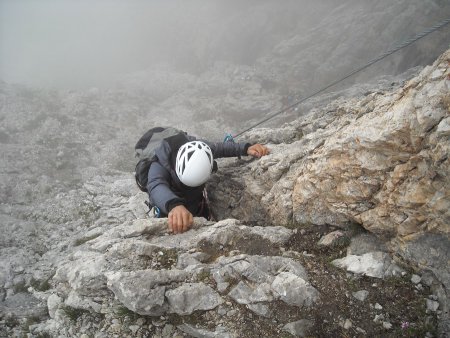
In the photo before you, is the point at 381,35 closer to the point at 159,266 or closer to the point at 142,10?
the point at 159,266

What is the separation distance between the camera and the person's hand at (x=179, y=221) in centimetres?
648

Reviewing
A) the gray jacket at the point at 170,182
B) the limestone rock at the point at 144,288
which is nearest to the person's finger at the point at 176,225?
the gray jacket at the point at 170,182

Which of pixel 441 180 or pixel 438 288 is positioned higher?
pixel 441 180

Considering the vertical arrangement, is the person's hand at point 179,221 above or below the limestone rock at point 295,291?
above

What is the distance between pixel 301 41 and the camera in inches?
1094

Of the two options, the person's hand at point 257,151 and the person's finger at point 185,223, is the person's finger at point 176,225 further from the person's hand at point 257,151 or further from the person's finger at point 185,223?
the person's hand at point 257,151

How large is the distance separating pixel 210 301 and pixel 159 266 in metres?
1.18

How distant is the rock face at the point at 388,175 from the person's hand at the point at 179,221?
6.75 feet

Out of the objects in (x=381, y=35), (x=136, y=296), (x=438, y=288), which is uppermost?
(x=381, y=35)

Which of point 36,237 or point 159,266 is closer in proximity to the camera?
point 159,266

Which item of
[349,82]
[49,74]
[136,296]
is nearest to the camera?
[136,296]

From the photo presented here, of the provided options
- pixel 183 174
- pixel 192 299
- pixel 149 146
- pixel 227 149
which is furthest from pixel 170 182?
pixel 192 299

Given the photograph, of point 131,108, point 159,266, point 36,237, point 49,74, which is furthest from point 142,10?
point 159,266

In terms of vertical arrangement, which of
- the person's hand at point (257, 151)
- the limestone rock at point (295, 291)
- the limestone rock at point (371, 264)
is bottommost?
the limestone rock at point (371, 264)
